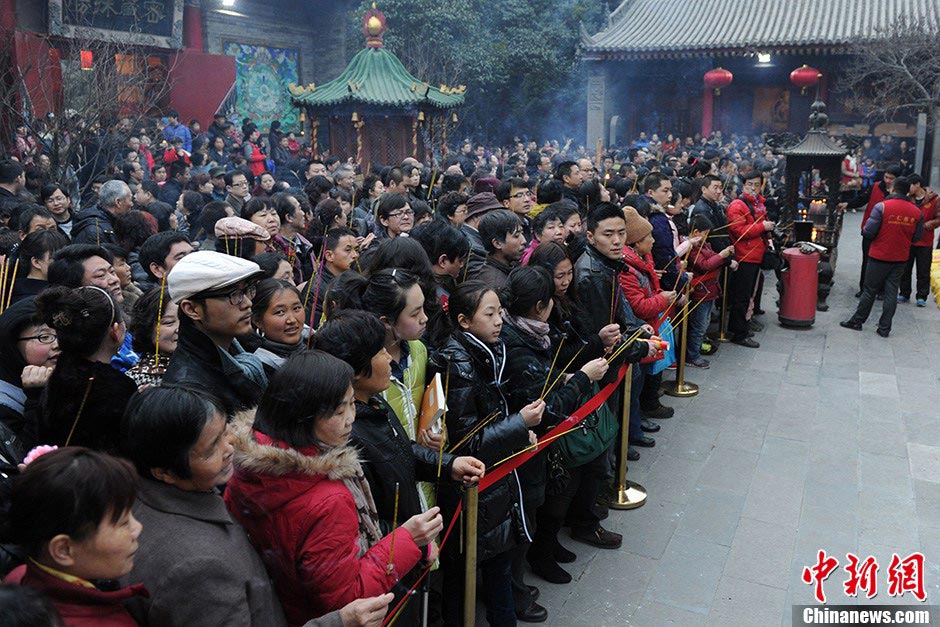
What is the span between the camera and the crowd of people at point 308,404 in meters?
1.55

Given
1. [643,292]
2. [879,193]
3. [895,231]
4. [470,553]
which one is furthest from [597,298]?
[879,193]

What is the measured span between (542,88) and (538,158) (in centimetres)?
1007

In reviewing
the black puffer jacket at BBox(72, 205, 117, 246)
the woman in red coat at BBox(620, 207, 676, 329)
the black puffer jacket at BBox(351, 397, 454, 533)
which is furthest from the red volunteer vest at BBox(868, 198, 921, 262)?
the black puffer jacket at BBox(72, 205, 117, 246)

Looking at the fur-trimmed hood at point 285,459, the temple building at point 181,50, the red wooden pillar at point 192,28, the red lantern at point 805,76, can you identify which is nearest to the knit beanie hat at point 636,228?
the fur-trimmed hood at point 285,459

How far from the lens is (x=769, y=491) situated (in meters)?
4.25

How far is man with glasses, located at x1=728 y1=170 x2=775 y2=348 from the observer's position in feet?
21.6

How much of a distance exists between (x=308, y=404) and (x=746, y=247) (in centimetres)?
563

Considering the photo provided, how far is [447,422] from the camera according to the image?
2730 mm

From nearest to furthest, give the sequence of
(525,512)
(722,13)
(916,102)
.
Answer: (525,512), (916,102), (722,13)

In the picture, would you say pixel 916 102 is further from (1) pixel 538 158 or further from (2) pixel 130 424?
(2) pixel 130 424

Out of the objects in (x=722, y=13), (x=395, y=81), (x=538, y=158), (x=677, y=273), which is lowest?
(x=677, y=273)

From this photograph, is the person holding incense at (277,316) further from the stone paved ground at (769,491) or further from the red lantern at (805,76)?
the red lantern at (805,76)

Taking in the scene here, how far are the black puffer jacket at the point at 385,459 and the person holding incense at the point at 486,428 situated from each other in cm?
40

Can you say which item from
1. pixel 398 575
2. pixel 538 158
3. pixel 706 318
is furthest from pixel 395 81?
pixel 398 575
